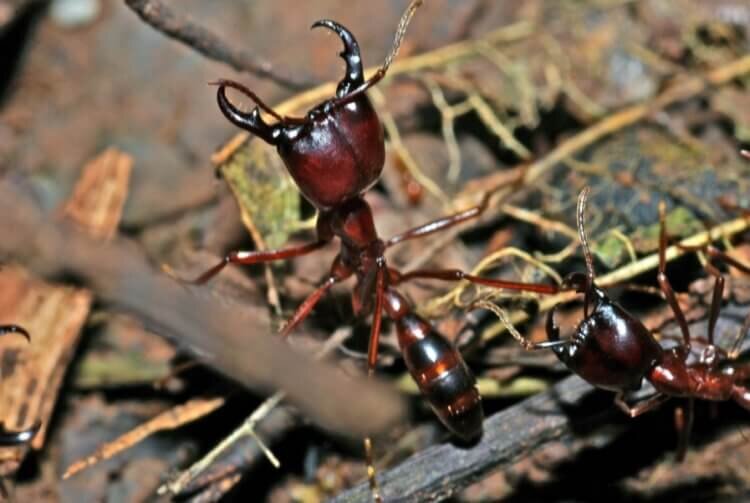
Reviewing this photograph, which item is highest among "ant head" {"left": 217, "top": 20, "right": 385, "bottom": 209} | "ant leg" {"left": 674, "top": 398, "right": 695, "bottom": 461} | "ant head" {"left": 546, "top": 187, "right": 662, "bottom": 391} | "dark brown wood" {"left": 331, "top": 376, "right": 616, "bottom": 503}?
"ant head" {"left": 217, "top": 20, "right": 385, "bottom": 209}

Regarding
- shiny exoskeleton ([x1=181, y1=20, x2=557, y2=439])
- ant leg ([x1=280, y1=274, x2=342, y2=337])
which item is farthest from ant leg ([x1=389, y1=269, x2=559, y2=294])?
ant leg ([x1=280, y1=274, x2=342, y2=337])

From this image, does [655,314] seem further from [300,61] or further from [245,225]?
[300,61]

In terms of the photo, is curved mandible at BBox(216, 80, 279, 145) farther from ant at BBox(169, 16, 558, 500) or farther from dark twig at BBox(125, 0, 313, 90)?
dark twig at BBox(125, 0, 313, 90)

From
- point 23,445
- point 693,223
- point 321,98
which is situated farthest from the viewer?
point 321,98

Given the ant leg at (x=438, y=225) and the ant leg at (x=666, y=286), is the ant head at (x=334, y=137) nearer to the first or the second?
the ant leg at (x=438, y=225)

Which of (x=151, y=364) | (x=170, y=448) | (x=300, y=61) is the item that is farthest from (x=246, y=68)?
(x=170, y=448)

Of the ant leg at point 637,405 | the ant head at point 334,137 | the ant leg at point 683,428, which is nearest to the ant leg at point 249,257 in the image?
the ant head at point 334,137

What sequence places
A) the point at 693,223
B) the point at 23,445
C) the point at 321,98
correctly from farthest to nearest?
the point at 321,98, the point at 693,223, the point at 23,445
